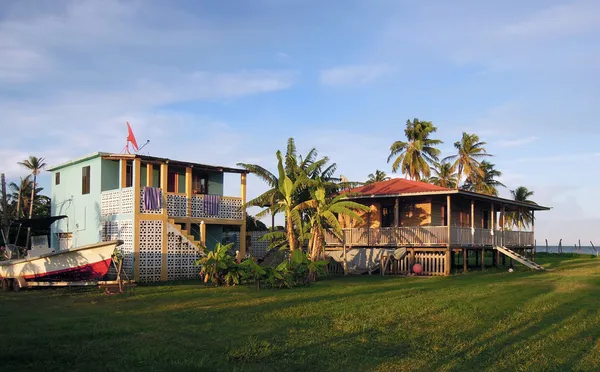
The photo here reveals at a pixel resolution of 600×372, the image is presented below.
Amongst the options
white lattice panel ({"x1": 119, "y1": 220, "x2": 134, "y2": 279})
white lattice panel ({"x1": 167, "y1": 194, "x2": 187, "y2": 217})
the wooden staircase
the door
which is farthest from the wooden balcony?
white lattice panel ({"x1": 119, "y1": 220, "x2": 134, "y2": 279})

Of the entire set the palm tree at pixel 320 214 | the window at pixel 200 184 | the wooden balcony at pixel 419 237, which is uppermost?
the window at pixel 200 184

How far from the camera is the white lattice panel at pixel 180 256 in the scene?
22312 mm

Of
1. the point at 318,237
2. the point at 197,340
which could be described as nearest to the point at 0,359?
the point at 197,340

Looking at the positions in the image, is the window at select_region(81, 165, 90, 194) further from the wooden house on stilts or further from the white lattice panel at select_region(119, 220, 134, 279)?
the wooden house on stilts

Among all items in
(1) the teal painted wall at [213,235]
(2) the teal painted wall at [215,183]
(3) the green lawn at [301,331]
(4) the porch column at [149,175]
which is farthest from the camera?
(1) the teal painted wall at [213,235]

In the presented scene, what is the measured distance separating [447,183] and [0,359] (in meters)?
51.7

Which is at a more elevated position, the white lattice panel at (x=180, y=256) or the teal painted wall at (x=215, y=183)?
the teal painted wall at (x=215, y=183)

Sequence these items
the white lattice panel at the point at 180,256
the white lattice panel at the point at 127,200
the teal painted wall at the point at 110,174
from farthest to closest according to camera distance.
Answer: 1. the teal painted wall at the point at 110,174
2. the white lattice panel at the point at 180,256
3. the white lattice panel at the point at 127,200

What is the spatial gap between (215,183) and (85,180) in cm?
593

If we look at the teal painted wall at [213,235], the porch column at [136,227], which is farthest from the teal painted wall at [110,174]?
the teal painted wall at [213,235]

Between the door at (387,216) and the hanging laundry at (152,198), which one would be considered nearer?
the hanging laundry at (152,198)

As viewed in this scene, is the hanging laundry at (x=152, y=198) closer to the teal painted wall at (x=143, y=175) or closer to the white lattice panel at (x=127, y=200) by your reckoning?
the white lattice panel at (x=127, y=200)

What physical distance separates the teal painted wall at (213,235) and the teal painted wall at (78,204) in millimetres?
5359

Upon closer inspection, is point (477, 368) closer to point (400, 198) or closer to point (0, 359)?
point (0, 359)
